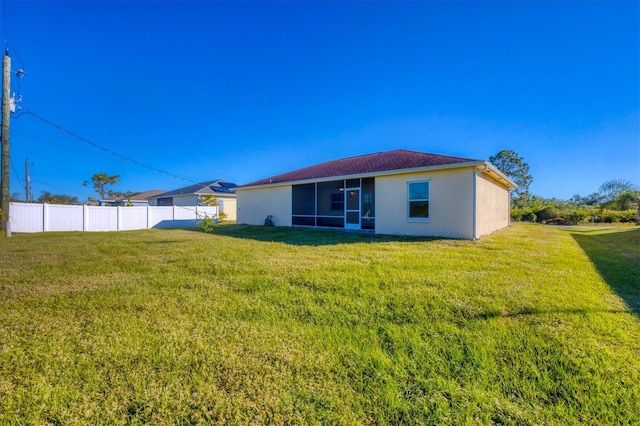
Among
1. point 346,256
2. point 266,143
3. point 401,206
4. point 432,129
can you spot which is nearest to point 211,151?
point 266,143

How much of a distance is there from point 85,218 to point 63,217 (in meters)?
0.91

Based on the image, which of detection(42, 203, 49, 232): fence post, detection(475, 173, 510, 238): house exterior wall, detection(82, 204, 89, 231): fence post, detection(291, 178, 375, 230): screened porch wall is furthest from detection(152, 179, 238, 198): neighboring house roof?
detection(475, 173, 510, 238): house exterior wall

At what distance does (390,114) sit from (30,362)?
19.5 metres

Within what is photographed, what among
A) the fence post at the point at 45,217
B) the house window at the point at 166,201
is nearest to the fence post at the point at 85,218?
the fence post at the point at 45,217

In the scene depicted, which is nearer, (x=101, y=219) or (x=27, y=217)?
(x=27, y=217)

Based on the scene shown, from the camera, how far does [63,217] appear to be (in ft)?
48.0

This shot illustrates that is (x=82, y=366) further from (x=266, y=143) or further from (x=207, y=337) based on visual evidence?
(x=266, y=143)

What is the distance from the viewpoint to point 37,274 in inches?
215

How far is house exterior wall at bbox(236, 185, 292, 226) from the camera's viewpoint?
16094 mm

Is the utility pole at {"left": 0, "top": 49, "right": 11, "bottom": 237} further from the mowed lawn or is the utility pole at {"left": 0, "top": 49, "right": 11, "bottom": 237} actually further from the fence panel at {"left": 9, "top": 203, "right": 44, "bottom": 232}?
the mowed lawn

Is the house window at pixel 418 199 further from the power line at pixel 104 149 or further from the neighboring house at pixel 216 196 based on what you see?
the power line at pixel 104 149

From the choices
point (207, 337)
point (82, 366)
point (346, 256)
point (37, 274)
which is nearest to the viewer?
point (82, 366)

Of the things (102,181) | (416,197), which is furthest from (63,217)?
(102,181)

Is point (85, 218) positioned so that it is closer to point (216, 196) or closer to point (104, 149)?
point (104, 149)
